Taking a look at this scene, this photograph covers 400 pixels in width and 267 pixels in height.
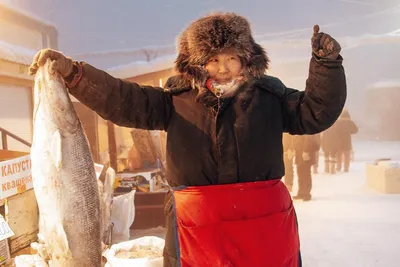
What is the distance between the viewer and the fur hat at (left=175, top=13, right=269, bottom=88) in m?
1.58

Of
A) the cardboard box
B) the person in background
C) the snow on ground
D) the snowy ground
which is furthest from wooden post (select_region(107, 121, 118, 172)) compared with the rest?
the cardboard box

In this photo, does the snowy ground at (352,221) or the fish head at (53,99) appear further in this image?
the snowy ground at (352,221)

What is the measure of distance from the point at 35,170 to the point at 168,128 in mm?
554

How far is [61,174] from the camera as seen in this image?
1.43 metres

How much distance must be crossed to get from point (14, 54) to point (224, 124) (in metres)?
3.61

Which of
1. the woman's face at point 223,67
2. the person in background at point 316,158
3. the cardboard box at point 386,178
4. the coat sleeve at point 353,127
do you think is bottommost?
the cardboard box at point 386,178

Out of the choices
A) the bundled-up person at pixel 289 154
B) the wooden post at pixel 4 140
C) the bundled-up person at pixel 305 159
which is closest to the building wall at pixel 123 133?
the wooden post at pixel 4 140

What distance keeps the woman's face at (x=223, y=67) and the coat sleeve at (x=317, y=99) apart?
0.80 ft

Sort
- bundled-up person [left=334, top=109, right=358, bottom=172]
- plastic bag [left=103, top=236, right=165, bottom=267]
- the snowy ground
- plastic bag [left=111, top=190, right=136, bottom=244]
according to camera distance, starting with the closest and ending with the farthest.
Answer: plastic bag [left=103, top=236, right=165, bottom=267] < plastic bag [left=111, top=190, right=136, bottom=244] < the snowy ground < bundled-up person [left=334, top=109, right=358, bottom=172]

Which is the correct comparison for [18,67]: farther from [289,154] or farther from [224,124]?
[289,154]

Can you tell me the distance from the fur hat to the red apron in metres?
0.47

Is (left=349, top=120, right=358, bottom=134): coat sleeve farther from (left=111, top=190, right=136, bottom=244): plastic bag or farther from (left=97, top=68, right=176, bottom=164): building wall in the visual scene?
(left=111, top=190, right=136, bottom=244): plastic bag

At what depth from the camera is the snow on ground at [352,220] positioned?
158 inches

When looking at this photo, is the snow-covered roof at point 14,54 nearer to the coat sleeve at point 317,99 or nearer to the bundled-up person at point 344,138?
the coat sleeve at point 317,99
